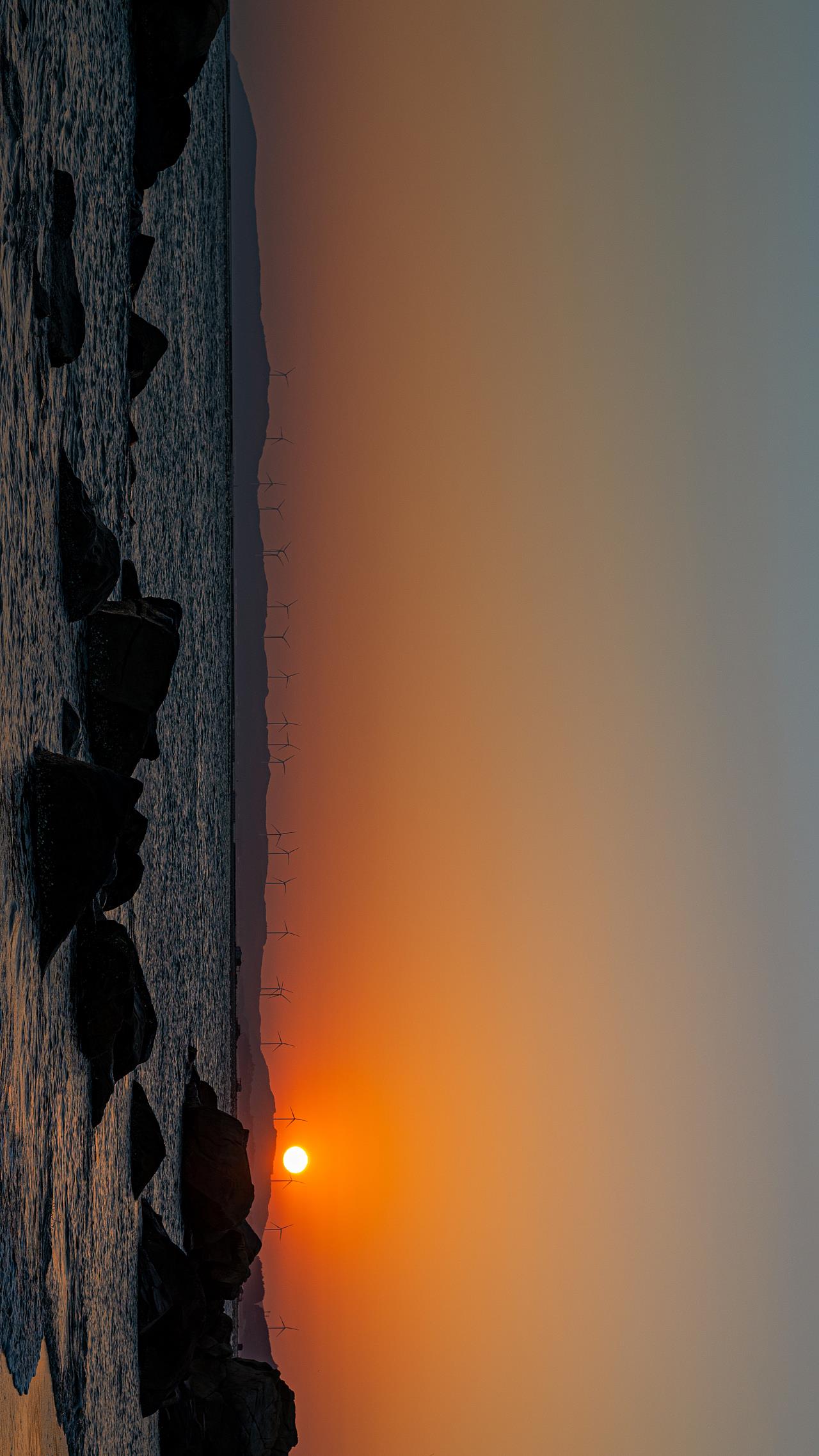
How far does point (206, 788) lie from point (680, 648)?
3.45ft

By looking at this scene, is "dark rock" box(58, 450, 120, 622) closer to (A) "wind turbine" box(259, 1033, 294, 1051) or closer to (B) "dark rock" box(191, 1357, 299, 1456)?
(B) "dark rock" box(191, 1357, 299, 1456)

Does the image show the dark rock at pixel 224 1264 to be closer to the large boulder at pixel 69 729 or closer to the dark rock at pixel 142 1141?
the dark rock at pixel 142 1141

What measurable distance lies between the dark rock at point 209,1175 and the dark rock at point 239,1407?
0.57 ft

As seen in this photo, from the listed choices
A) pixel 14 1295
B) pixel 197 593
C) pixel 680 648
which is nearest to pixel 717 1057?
pixel 680 648

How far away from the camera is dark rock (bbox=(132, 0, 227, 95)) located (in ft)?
4.27

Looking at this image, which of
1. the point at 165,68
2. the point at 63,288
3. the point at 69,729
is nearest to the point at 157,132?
the point at 165,68

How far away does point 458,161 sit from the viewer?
2.35 meters

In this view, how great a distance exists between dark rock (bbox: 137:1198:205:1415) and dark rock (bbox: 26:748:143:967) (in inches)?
23.3

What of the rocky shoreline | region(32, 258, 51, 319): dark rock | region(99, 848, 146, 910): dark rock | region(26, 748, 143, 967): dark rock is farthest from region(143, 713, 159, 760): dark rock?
region(32, 258, 51, 319): dark rock

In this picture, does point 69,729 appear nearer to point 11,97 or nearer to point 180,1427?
point 11,97

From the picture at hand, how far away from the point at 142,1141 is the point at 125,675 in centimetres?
51

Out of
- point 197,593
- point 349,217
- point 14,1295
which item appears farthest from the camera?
point 349,217

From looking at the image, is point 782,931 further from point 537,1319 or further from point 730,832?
point 537,1319

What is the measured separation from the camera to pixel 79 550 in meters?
0.91
